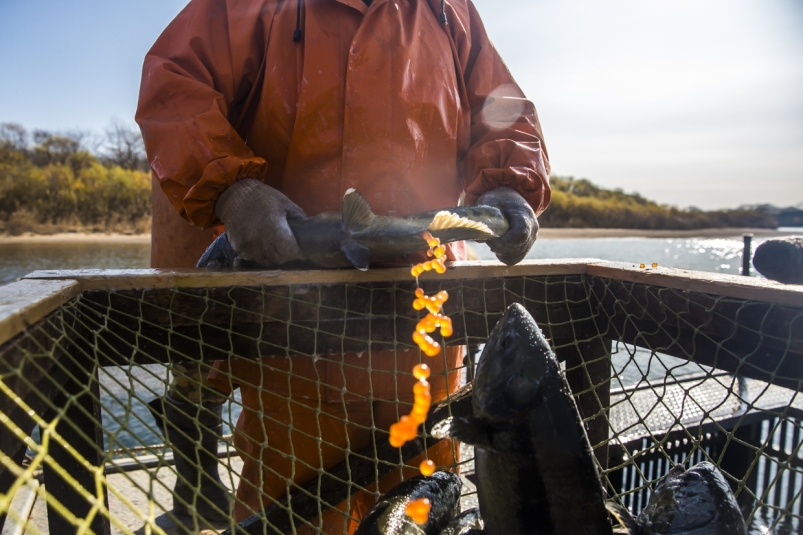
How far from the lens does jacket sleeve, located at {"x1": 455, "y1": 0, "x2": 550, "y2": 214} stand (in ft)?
9.00

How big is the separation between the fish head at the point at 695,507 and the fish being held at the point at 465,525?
0.51m

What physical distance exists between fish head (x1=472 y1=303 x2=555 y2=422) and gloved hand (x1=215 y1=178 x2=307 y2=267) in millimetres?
1052

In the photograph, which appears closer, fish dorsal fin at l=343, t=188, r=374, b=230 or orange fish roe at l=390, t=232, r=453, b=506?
orange fish roe at l=390, t=232, r=453, b=506

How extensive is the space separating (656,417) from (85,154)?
5082 centimetres

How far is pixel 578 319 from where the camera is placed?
2.66m

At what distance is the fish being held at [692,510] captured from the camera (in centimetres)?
150

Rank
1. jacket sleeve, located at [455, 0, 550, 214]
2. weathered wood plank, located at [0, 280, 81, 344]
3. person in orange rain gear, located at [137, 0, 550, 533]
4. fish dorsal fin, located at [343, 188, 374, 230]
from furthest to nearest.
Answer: jacket sleeve, located at [455, 0, 550, 214], person in orange rain gear, located at [137, 0, 550, 533], fish dorsal fin, located at [343, 188, 374, 230], weathered wood plank, located at [0, 280, 81, 344]

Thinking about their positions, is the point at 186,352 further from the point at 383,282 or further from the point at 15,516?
the point at 15,516

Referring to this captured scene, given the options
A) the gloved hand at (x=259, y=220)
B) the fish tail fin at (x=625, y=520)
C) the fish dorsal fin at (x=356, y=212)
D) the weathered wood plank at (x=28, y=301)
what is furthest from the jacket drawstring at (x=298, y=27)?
the fish tail fin at (x=625, y=520)

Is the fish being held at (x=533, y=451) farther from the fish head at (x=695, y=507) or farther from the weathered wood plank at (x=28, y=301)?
the weathered wood plank at (x=28, y=301)

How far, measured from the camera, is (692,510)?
5.01 ft

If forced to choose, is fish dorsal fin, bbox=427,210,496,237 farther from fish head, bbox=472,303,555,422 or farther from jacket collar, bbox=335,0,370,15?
jacket collar, bbox=335,0,370,15

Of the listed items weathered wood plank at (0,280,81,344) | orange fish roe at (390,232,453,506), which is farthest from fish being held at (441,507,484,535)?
weathered wood plank at (0,280,81,344)

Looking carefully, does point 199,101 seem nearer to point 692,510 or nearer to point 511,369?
point 511,369
